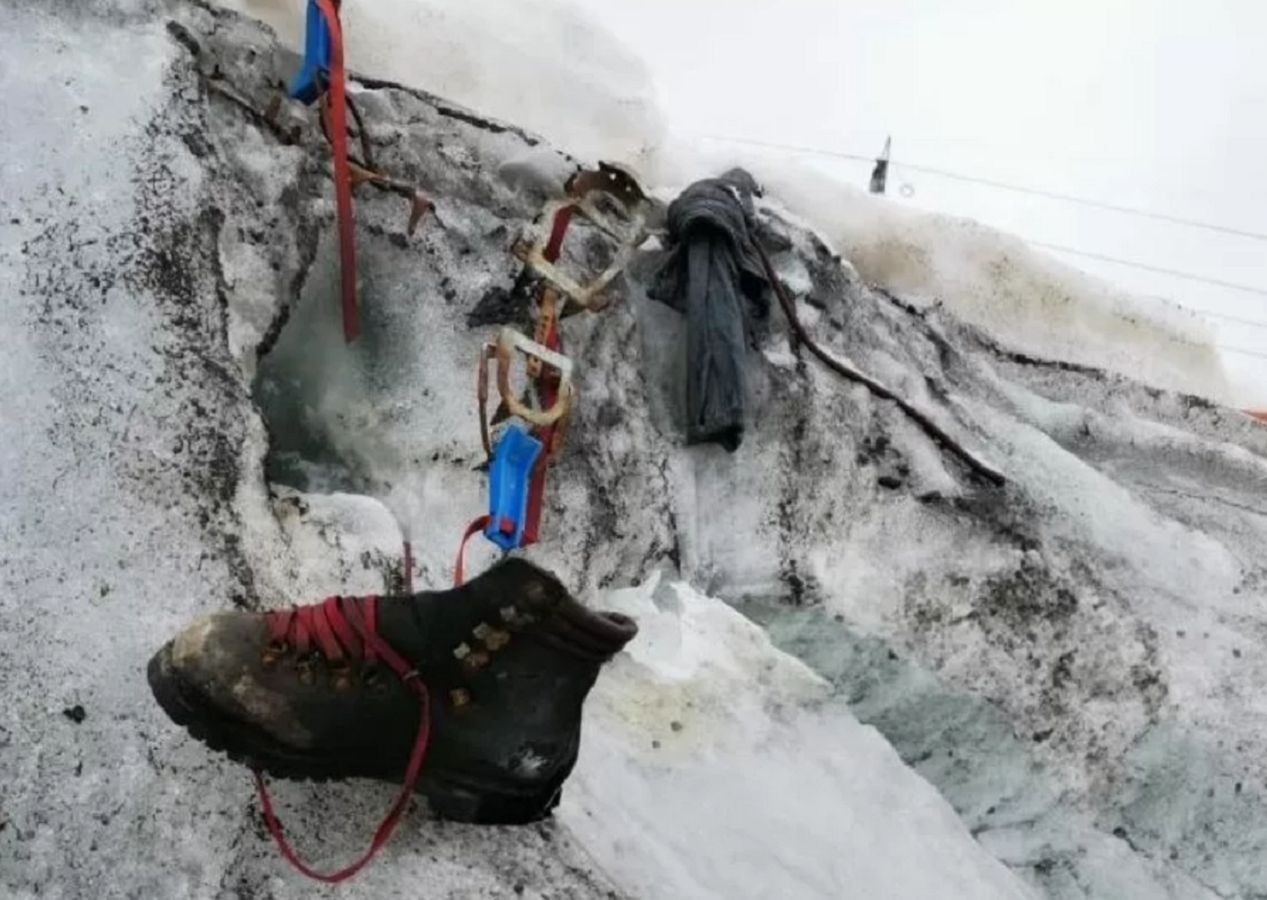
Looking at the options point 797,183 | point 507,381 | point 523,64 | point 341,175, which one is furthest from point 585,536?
point 523,64

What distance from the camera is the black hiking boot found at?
1903 millimetres

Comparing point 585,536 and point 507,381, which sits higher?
point 507,381

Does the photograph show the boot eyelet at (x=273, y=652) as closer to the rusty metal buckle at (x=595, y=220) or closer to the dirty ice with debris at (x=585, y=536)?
the dirty ice with debris at (x=585, y=536)

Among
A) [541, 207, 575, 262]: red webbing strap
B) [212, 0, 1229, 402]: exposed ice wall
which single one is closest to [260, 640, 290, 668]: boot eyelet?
[541, 207, 575, 262]: red webbing strap

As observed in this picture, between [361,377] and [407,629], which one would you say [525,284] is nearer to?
[361,377]

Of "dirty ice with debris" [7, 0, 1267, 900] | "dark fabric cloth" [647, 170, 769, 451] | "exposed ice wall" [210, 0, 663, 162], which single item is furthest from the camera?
"exposed ice wall" [210, 0, 663, 162]

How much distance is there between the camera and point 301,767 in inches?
78.2

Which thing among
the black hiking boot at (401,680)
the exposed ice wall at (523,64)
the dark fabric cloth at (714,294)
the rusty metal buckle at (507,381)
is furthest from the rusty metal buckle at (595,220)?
the exposed ice wall at (523,64)

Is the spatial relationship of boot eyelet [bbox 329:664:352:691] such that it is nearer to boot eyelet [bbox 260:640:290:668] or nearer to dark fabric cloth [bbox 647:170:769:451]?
boot eyelet [bbox 260:640:290:668]

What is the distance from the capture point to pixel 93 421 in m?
2.36

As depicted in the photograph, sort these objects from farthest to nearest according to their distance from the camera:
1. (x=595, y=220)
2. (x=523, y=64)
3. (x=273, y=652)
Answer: (x=523, y=64)
(x=595, y=220)
(x=273, y=652)

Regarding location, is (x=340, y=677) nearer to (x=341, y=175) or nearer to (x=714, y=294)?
(x=341, y=175)

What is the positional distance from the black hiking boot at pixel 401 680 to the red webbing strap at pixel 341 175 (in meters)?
1.19

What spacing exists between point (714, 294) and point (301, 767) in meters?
1.81
